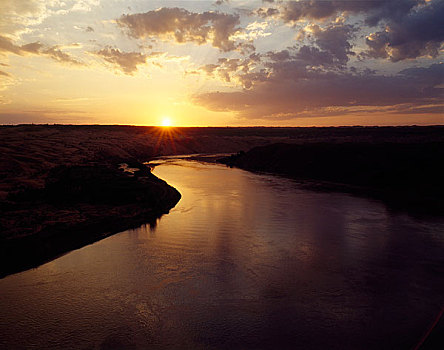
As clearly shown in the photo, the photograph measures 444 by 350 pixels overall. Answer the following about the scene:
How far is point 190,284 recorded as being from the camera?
10.4 m

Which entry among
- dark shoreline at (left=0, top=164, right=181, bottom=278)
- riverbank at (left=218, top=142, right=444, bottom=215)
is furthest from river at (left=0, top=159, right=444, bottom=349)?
riverbank at (left=218, top=142, right=444, bottom=215)

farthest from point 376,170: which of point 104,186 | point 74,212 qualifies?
point 74,212

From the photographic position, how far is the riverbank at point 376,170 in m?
26.6

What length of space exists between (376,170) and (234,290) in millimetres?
28230

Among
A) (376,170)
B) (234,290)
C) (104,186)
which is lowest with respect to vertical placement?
(234,290)

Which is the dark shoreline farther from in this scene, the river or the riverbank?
the riverbank

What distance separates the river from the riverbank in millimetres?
10048

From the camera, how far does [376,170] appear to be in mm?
33344

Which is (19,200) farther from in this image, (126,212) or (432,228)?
(432,228)

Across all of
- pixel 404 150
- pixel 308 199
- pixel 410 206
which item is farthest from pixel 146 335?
pixel 404 150

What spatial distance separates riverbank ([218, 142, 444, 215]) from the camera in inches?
1046

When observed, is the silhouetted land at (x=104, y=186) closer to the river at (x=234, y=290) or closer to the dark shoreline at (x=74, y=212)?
the dark shoreline at (x=74, y=212)

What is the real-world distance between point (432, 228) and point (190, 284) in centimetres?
1413

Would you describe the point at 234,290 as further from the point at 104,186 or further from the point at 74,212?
the point at 104,186
